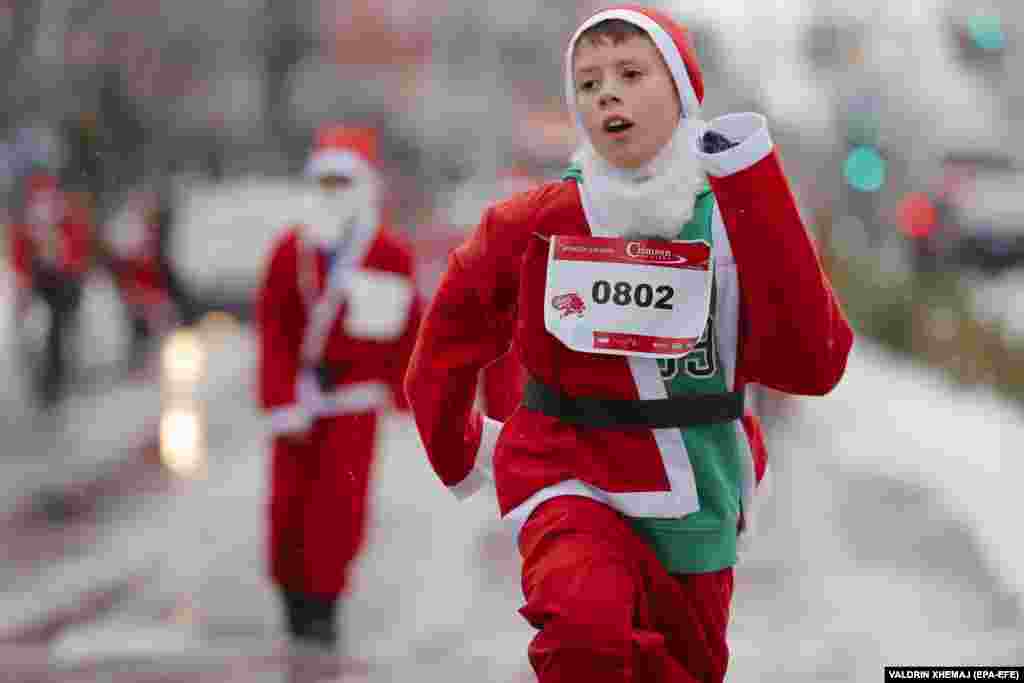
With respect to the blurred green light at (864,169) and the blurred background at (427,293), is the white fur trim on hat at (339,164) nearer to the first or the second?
the blurred background at (427,293)

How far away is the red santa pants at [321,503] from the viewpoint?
22.0 ft

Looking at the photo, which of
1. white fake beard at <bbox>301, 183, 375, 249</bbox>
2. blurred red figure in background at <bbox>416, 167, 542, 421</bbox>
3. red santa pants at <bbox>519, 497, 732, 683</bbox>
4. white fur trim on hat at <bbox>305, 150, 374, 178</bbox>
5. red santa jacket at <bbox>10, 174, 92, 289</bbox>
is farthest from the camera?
red santa jacket at <bbox>10, 174, 92, 289</bbox>

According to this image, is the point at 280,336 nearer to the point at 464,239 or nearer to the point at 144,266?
the point at 464,239

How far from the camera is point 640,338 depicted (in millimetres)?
3719

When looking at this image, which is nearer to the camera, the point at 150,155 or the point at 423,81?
the point at 150,155

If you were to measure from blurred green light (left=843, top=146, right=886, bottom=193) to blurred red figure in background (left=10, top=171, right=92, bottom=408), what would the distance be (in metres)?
11.4

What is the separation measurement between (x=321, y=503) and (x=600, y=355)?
10.2 feet

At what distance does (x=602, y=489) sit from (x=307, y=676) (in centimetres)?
246

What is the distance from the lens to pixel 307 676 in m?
5.93

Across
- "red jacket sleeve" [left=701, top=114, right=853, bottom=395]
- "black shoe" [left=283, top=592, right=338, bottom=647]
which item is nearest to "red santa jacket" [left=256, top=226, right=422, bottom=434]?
"black shoe" [left=283, top=592, right=338, bottom=647]

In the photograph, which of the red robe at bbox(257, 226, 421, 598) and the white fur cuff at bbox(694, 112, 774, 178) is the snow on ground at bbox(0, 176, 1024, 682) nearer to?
the red robe at bbox(257, 226, 421, 598)

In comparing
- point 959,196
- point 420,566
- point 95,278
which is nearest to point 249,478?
point 420,566

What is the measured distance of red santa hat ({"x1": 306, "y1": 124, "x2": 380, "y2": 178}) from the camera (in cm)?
702

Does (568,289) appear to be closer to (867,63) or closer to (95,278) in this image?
(867,63)
